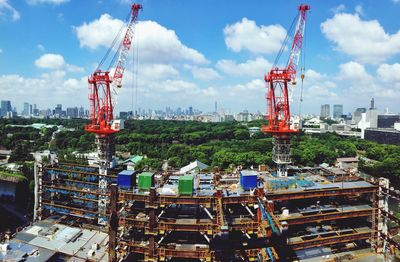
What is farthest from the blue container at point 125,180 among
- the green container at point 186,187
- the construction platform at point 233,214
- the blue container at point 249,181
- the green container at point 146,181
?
the blue container at point 249,181

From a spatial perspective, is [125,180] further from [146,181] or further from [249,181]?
[249,181]

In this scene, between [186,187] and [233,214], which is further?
[233,214]

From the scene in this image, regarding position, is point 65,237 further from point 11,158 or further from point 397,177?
point 397,177

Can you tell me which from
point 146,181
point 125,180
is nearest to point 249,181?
point 146,181

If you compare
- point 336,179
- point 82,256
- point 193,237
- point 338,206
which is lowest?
point 82,256

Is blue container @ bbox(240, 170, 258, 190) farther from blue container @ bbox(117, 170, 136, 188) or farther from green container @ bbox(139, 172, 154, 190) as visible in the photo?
blue container @ bbox(117, 170, 136, 188)

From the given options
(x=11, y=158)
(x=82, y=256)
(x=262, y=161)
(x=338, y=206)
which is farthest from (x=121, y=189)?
(x=11, y=158)

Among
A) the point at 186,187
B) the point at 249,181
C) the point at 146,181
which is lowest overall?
the point at 186,187

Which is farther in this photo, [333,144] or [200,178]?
[333,144]
